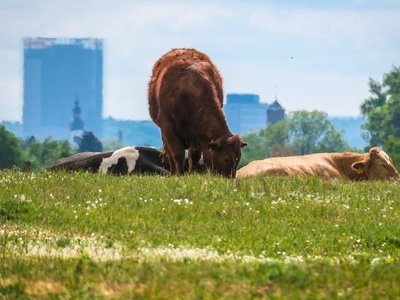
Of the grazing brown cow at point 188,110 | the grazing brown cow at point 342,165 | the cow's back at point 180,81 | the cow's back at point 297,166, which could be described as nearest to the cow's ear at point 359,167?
the grazing brown cow at point 342,165

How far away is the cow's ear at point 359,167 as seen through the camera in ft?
128

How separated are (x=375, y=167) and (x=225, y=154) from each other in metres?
11.9

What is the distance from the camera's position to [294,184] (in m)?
24.0

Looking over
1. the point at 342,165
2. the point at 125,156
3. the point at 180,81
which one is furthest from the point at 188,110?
the point at 342,165

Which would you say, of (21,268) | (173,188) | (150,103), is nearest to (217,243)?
(21,268)

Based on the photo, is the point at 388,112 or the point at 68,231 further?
the point at 388,112

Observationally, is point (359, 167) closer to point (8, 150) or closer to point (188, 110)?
point (188, 110)

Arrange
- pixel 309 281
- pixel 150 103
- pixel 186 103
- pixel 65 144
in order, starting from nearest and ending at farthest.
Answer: pixel 309 281 < pixel 186 103 < pixel 150 103 < pixel 65 144

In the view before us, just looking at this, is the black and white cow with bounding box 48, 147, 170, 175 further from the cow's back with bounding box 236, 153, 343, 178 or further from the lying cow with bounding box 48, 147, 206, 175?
the cow's back with bounding box 236, 153, 343, 178

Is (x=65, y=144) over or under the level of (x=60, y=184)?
under

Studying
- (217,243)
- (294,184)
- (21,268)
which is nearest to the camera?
(21,268)

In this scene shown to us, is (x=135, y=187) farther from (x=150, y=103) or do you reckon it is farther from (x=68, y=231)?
(x=150, y=103)

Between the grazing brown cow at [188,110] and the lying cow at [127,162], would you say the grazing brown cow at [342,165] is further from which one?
the grazing brown cow at [188,110]

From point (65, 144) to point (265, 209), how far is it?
164458mm
